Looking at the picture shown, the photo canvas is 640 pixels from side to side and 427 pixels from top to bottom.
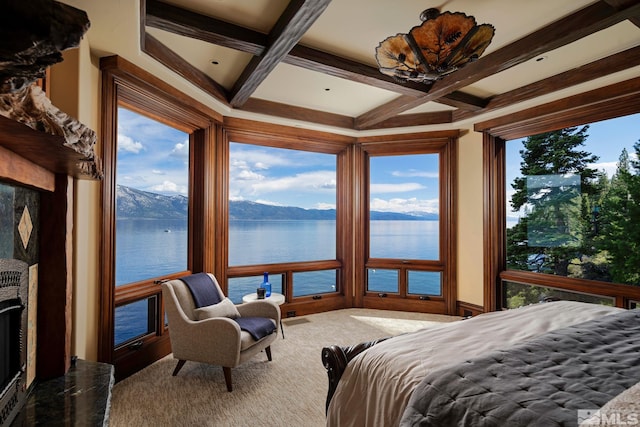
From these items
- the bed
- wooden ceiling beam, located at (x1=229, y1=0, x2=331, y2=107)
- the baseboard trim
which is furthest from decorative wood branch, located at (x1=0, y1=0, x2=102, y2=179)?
the baseboard trim

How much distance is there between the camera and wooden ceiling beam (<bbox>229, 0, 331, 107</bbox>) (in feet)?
7.43

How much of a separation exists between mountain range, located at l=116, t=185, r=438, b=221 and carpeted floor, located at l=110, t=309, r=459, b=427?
4.99 ft

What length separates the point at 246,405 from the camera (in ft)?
8.45

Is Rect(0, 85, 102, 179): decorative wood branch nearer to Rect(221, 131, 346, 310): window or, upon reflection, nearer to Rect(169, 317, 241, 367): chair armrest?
Rect(169, 317, 241, 367): chair armrest

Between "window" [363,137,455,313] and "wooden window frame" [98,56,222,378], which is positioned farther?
"window" [363,137,455,313]

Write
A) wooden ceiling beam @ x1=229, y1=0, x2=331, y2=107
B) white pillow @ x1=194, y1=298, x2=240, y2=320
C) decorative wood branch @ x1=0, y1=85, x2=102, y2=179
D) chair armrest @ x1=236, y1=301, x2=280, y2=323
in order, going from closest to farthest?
decorative wood branch @ x1=0, y1=85, x2=102, y2=179 → wooden ceiling beam @ x1=229, y1=0, x2=331, y2=107 → white pillow @ x1=194, y1=298, x2=240, y2=320 → chair armrest @ x1=236, y1=301, x2=280, y2=323

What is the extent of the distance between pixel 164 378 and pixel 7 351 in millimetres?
1622

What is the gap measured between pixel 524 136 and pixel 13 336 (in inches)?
207

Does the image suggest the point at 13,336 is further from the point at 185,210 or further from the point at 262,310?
the point at 185,210

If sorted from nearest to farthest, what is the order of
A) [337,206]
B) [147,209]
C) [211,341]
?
[211,341] < [147,209] < [337,206]

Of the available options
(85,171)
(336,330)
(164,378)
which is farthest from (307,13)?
(336,330)

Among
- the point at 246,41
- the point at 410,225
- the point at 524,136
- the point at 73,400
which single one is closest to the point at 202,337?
the point at 73,400

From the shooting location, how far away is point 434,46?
2.60m

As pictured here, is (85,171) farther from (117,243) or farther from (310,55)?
(310,55)
